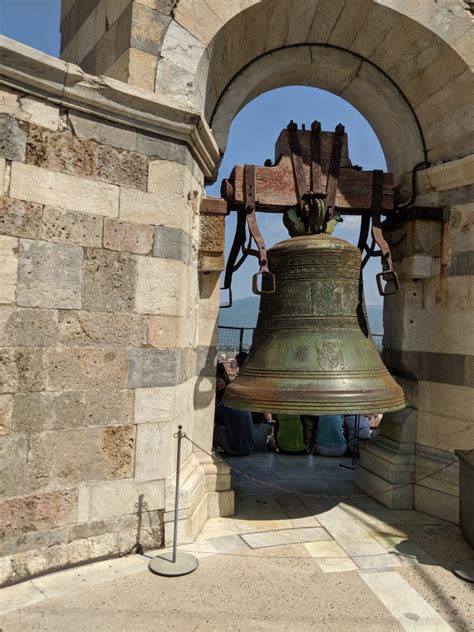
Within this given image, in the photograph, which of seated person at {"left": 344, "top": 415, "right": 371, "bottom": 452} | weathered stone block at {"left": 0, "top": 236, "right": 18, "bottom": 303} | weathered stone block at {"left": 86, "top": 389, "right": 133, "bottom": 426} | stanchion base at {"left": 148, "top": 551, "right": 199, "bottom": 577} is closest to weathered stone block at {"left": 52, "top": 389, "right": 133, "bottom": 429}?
weathered stone block at {"left": 86, "top": 389, "right": 133, "bottom": 426}

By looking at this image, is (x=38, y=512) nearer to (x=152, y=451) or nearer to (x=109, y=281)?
(x=152, y=451)

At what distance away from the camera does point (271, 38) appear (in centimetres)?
365

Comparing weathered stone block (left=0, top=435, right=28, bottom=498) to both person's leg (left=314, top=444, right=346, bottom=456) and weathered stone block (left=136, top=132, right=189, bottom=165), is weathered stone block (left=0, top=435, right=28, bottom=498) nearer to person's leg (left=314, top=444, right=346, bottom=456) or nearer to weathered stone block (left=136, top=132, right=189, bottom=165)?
weathered stone block (left=136, top=132, right=189, bottom=165)

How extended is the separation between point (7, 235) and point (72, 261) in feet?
1.20

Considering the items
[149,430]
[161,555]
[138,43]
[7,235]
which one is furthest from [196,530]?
[138,43]

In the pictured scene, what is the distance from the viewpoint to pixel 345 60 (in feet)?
12.7

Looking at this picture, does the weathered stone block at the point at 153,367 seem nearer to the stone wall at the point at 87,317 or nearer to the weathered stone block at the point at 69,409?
the stone wall at the point at 87,317

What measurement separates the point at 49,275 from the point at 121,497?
55.7 inches

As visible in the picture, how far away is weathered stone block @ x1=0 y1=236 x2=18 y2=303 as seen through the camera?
250cm

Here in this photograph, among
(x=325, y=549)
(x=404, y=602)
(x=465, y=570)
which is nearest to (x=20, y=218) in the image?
(x=325, y=549)

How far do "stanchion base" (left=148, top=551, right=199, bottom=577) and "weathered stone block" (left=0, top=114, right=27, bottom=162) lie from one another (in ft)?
7.96

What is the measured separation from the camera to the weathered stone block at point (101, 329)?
271 cm

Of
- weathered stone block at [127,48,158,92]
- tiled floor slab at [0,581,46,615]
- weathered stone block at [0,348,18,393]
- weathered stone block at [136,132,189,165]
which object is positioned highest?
weathered stone block at [127,48,158,92]

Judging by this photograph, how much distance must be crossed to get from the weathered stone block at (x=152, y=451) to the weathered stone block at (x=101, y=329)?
0.55m
